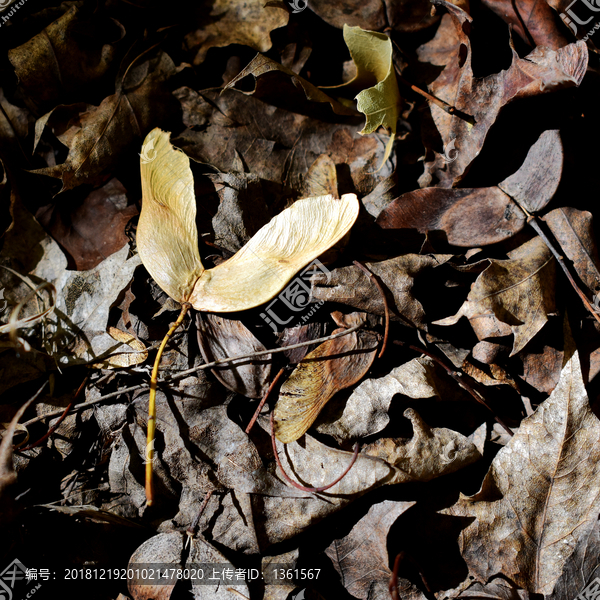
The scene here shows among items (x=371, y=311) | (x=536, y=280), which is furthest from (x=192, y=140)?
(x=536, y=280)

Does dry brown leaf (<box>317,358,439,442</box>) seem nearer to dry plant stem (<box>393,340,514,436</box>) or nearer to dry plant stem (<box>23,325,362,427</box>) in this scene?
dry plant stem (<box>393,340,514,436</box>)

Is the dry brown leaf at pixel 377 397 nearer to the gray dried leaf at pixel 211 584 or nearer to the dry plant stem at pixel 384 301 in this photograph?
the dry plant stem at pixel 384 301

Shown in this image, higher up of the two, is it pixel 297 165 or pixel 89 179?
pixel 89 179

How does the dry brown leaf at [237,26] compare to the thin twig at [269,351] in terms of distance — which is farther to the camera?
the dry brown leaf at [237,26]

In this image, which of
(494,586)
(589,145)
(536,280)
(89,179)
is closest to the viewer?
(494,586)

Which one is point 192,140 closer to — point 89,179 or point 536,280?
point 89,179

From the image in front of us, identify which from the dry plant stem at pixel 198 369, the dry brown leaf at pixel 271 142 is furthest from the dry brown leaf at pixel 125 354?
the dry brown leaf at pixel 271 142
